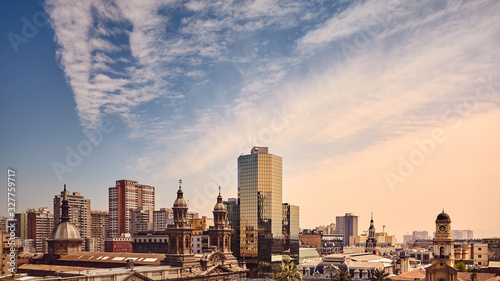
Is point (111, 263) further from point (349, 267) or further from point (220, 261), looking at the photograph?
point (349, 267)

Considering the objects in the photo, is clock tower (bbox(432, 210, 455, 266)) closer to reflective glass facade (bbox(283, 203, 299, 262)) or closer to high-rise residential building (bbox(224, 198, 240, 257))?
reflective glass facade (bbox(283, 203, 299, 262))

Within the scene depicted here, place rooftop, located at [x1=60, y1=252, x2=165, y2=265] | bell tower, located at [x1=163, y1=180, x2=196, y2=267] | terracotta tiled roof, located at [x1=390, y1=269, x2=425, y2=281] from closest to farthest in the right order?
bell tower, located at [x1=163, y1=180, x2=196, y2=267] → rooftop, located at [x1=60, y1=252, x2=165, y2=265] → terracotta tiled roof, located at [x1=390, y1=269, x2=425, y2=281]

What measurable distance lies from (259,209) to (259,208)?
34 centimetres

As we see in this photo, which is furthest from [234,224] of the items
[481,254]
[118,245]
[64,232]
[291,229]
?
[481,254]

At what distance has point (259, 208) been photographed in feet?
493

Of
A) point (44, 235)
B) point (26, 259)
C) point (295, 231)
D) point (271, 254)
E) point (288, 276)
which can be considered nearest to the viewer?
point (288, 276)

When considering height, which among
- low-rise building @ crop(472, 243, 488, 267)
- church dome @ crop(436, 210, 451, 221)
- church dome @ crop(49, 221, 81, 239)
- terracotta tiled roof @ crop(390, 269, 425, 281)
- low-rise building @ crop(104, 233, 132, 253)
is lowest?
low-rise building @ crop(104, 233, 132, 253)

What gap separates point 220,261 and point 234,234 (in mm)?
56078

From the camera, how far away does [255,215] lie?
493ft

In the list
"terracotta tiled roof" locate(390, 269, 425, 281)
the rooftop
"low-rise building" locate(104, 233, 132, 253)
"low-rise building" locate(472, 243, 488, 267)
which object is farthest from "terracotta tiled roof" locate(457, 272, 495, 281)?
"low-rise building" locate(104, 233, 132, 253)

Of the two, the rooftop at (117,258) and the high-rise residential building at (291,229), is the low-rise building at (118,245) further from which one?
the rooftop at (117,258)

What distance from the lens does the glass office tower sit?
150 metres

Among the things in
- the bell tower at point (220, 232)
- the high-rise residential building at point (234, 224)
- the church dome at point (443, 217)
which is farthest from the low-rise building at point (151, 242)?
the church dome at point (443, 217)

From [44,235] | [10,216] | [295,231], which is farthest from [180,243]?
[44,235]
